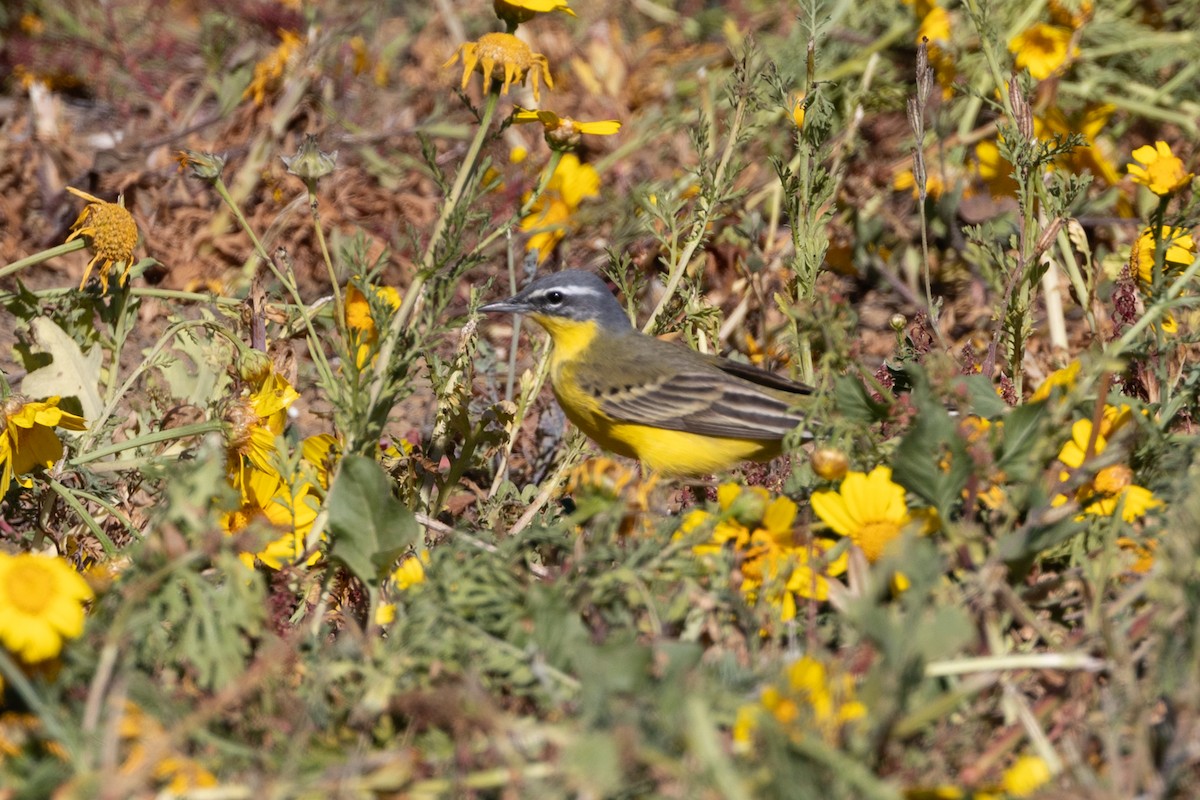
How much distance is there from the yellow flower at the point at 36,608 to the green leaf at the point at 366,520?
724 millimetres

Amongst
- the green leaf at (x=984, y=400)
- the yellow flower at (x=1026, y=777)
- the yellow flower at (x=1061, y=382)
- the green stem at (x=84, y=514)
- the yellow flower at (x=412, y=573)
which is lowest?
the green stem at (x=84, y=514)

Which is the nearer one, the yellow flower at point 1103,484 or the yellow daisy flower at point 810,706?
the yellow daisy flower at point 810,706

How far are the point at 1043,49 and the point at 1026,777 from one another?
4492mm

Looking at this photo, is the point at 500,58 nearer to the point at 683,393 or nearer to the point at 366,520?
the point at 366,520

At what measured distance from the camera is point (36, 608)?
2.48m

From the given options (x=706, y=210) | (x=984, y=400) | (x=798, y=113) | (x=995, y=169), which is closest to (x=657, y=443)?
(x=706, y=210)

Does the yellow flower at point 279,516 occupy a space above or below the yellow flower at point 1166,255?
below

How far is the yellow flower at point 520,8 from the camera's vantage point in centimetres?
354

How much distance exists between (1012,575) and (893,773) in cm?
74

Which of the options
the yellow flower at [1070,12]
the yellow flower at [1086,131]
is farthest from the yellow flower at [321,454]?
the yellow flower at [1070,12]

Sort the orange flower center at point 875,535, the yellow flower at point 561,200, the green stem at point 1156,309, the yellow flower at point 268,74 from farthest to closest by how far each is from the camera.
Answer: the yellow flower at point 268,74 < the yellow flower at point 561,200 < the green stem at point 1156,309 < the orange flower center at point 875,535

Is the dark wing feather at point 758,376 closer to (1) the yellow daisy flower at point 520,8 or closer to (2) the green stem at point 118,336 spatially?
(1) the yellow daisy flower at point 520,8

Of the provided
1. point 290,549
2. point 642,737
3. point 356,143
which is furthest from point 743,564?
point 356,143

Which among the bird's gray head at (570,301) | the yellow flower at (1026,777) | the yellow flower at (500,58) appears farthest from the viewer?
the bird's gray head at (570,301)
